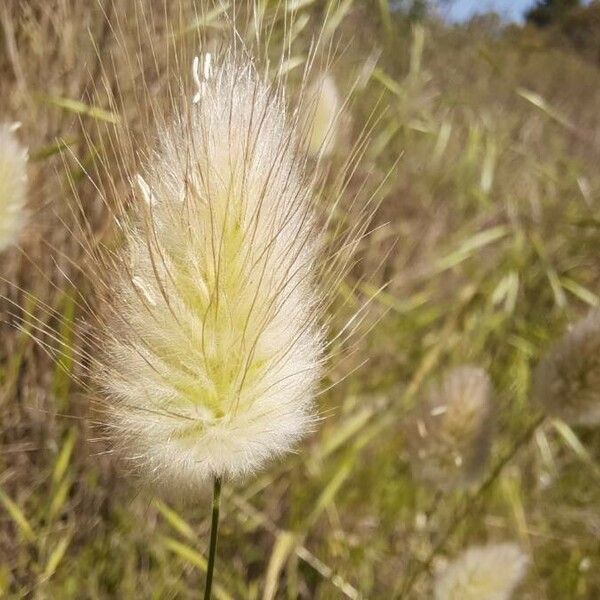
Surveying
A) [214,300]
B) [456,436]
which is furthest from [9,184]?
[456,436]

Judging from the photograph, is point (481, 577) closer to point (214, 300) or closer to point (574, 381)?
point (574, 381)

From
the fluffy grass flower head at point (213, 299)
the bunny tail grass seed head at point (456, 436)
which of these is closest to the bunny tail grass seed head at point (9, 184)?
the fluffy grass flower head at point (213, 299)

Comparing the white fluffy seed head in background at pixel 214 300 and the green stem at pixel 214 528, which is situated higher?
the white fluffy seed head in background at pixel 214 300

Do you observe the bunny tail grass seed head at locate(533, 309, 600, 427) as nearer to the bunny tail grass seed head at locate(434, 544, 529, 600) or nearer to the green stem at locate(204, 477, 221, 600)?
the bunny tail grass seed head at locate(434, 544, 529, 600)

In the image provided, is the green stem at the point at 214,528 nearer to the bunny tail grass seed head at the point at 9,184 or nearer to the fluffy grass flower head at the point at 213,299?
the fluffy grass flower head at the point at 213,299

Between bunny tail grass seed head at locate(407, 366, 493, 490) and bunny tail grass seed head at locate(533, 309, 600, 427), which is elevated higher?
bunny tail grass seed head at locate(533, 309, 600, 427)

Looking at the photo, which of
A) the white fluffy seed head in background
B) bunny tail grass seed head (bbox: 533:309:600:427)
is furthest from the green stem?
bunny tail grass seed head (bbox: 533:309:600:427)
